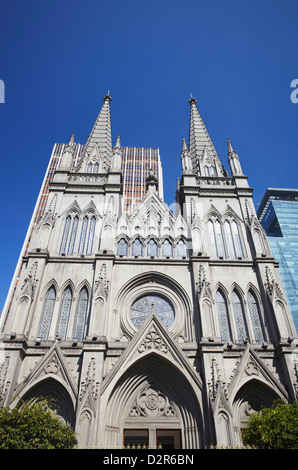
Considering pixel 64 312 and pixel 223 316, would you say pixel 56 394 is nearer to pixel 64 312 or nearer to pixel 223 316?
pixel 64 312

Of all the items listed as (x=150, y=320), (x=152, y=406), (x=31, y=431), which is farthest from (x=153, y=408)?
(x=31, y=431)

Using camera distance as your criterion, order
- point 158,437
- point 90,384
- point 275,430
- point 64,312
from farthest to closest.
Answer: point 64,312 → point 158,437 → point 90,384 → point 275,430

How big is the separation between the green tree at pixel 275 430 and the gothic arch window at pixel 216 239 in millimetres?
9302

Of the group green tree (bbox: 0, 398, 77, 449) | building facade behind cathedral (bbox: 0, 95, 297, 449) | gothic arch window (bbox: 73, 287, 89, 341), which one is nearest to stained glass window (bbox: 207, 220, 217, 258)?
building facade behind cathedral (bbox: 0, 95, 297, 449)

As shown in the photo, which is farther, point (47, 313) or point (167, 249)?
point (167, 249)

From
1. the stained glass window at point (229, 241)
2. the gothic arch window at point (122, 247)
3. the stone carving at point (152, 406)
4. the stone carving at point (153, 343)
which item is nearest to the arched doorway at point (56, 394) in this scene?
the stone carving at point (152, 406)

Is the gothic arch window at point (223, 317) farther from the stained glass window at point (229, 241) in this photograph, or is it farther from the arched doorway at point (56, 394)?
the arched doorway at point (56, 394)

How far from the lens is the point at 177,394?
48.2 ft

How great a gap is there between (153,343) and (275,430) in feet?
20.2

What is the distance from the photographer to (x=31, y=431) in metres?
10.2

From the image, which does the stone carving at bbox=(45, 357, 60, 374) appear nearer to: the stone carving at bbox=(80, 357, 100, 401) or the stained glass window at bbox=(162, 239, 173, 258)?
the stone carving at bbox=(80, 357, 100, 401)

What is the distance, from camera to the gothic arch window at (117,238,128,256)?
63.5 ft

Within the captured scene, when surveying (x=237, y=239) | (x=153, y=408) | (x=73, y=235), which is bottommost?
(x=153, y=408)
